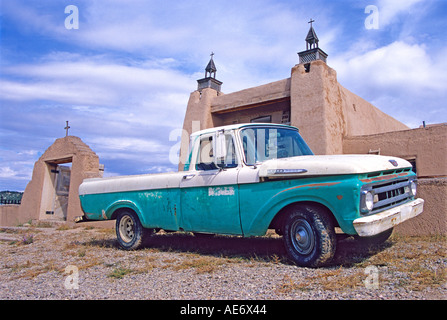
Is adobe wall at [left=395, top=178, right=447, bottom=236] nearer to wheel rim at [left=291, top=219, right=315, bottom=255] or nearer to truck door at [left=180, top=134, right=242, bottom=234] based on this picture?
wheel rim at [left=291, top=219, right=315, bottom=255]

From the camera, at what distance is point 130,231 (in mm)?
6410

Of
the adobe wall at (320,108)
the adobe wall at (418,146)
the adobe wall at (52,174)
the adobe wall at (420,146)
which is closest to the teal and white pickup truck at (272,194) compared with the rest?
the adobe wall at (418,146)

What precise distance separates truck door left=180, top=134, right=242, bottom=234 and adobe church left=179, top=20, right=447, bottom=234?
524cm

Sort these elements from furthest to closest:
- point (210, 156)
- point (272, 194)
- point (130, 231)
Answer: point (130, 231) → point (210, 156) → point (272, 194)

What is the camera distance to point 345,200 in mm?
3756

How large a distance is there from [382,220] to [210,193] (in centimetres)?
229

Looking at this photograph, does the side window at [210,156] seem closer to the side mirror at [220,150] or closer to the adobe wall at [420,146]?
the side mirror at [220,150]

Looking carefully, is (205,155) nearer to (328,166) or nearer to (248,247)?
(248,247)

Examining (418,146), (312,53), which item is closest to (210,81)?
(312,53)

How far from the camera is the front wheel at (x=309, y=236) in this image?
3938 mm

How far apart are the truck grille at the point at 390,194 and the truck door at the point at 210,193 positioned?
1.73 m
